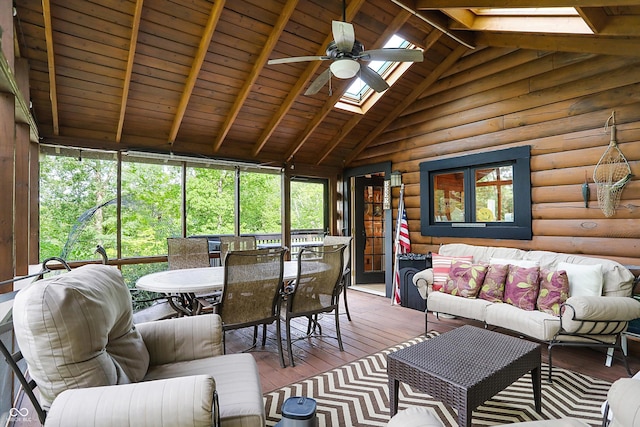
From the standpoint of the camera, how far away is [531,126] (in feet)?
13.0

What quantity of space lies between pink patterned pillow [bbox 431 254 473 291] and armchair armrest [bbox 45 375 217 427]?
10.6 feet

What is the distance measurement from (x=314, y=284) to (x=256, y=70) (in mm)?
2564

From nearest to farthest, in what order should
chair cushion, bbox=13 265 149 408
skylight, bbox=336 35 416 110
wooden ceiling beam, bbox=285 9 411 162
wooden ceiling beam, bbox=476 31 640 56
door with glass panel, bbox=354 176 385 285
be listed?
1. chair cushion, bbox=13 265 149 408
2. wooden ceiling beam, bbox=476 31 640 56
3. wooden ceiling beam, bbox=285 9 411 162
4. skylight, bbox=336 35 416 110
5. door with glass panel, bbox=354 176 385 285

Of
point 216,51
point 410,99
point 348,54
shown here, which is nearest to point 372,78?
point 348,54

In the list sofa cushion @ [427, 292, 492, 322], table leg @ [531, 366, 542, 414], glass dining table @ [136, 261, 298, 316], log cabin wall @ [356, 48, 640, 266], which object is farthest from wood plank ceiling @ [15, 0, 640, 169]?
sofa cushion @ [427, 292, 492, 322]

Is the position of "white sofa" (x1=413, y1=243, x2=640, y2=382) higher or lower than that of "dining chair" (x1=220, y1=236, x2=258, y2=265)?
lower

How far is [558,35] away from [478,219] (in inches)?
87.4

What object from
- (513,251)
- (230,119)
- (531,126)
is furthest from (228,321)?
(531,126)

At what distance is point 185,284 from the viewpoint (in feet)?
9.12

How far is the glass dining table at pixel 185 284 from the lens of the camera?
106 inches

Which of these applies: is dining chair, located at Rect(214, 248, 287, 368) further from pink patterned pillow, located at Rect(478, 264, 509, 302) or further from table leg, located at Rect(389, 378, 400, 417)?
pink patterned pillow, located at Rect(478, 264, 509, 302)

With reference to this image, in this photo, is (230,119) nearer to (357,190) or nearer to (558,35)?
(357,190)

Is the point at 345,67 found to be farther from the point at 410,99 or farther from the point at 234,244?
the point at 410,99

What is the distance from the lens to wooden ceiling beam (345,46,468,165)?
4507 mm
